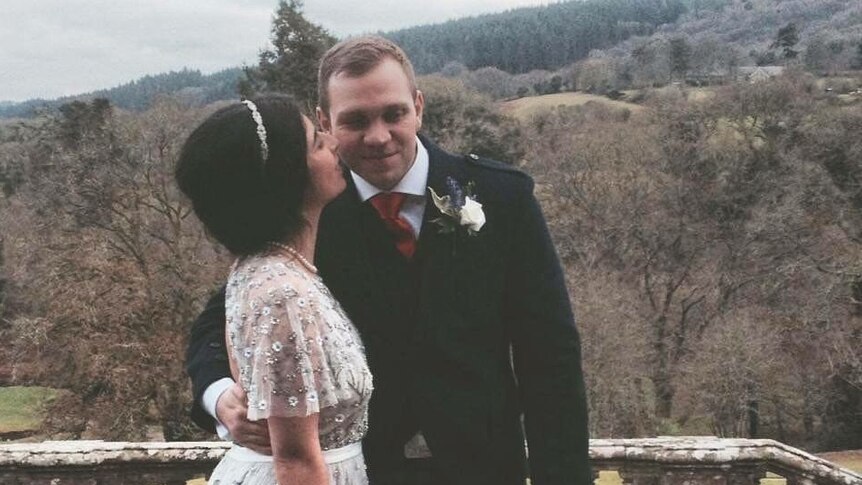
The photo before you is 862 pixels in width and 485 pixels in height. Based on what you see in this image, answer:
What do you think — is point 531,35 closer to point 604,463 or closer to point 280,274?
point 604,463

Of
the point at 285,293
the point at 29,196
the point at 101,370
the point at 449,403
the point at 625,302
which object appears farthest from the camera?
the point at 29,196

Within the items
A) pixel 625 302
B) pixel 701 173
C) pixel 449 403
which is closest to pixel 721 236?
pixel 701 173

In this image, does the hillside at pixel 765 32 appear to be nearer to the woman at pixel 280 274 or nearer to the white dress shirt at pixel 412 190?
the white dress shirt at pixel 412 190

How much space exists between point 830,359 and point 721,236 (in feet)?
26.0

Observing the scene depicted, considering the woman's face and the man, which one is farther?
the man

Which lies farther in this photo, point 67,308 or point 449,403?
point 67,308

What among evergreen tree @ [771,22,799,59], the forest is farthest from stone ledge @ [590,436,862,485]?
evergreen tree @ [771,22,799,59]

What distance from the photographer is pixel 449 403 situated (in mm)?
2408

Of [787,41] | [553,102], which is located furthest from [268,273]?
[787,41]

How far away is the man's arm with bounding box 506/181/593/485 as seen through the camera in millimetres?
2420

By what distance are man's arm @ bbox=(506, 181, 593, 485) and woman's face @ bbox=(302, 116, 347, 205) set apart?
2.05 ft

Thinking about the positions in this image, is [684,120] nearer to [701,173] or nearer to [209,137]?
[701,173]

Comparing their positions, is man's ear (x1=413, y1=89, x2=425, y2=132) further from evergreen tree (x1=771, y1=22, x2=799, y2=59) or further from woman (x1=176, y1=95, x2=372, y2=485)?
evergreen tree (x1=771, y1=22, x2=799, y2=59)

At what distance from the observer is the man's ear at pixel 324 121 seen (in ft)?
8.06
